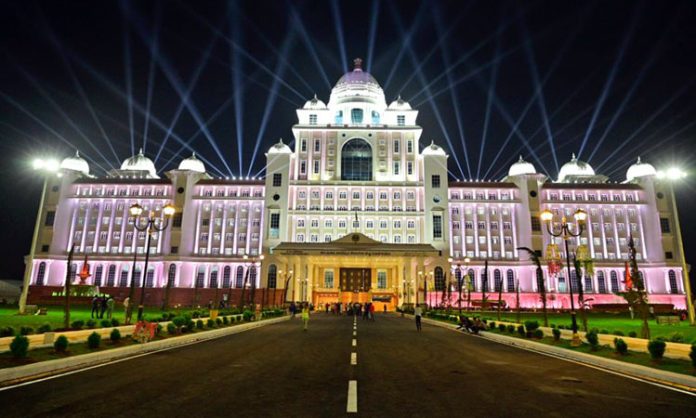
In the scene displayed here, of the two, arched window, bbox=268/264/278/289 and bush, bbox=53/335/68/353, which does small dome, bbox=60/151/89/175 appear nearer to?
arched window, bbox=268/264/278/289

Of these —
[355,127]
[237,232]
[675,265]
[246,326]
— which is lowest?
[246,326]

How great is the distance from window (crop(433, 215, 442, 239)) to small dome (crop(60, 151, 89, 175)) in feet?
222

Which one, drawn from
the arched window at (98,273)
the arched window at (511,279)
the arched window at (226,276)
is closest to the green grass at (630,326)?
the arched window at (511,279)

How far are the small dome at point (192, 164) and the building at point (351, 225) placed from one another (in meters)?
4.05

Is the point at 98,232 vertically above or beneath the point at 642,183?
beneath

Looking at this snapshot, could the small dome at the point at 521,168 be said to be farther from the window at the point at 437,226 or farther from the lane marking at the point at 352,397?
the lane marking at the point at 352,397

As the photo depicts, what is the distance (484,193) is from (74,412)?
77702 millimetres

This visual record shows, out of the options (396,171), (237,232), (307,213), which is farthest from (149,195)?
(396,171)

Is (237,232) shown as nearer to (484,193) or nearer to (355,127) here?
(355,127)

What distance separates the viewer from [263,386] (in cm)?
917

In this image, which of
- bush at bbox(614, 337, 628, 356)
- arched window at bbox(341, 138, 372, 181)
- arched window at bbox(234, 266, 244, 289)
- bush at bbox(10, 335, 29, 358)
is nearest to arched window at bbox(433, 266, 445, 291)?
arched window at bbox(341, 138, 372, 181)

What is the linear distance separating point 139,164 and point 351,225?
165 feet

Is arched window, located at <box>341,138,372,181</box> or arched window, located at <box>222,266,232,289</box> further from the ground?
arched window, located at <box>341,138,372,181</box>

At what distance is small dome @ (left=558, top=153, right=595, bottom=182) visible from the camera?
299ft
